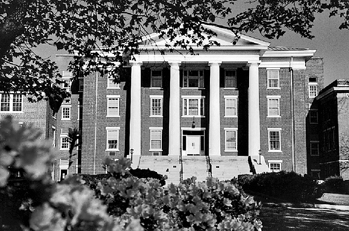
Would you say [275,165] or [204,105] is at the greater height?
[204,105]

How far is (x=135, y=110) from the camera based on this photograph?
45.9 m

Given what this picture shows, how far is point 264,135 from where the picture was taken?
158 ft

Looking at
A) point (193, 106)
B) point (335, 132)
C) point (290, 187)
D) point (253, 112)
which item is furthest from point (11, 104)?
point (290, 187)

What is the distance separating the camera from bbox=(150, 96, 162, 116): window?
48.2m

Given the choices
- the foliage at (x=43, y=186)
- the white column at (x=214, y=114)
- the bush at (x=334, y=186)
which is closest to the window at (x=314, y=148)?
the white column at (x=214, y=114)

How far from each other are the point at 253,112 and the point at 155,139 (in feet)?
31.4

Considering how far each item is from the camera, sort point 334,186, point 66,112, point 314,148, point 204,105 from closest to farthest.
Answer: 1. point 334,186
2. point 204,105
3. point 66,112
4. point 314,148

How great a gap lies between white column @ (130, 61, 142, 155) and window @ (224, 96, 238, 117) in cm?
845

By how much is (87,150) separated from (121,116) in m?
4.59

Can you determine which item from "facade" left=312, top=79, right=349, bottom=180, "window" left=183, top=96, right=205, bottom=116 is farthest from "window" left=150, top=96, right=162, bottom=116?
"facade" left=312, top=79, right=349, bottom=180

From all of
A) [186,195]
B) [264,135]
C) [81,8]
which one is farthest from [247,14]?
[264,135]

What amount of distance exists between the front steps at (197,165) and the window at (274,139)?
4476 mm

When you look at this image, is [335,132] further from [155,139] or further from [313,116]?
[155,139]

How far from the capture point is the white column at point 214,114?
1783 inches
